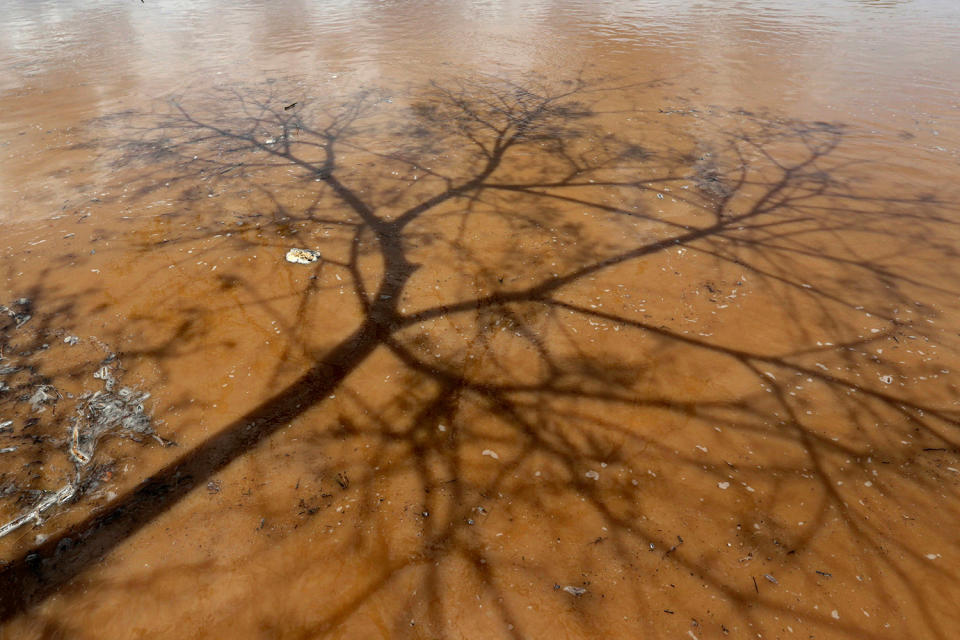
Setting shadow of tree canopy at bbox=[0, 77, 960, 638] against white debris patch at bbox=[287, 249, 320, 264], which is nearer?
shadow of tree canopy at bbox=[0, 77, 960, 638]

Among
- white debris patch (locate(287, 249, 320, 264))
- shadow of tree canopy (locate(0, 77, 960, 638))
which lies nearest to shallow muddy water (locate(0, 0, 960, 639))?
shadow of tree canopy (locate(0, 77, 960, 638))

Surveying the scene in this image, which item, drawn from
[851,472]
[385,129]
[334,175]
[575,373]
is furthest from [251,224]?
[851,472]

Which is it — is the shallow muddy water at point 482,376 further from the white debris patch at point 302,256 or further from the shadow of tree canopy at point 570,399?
the white debris patch at point 302,256

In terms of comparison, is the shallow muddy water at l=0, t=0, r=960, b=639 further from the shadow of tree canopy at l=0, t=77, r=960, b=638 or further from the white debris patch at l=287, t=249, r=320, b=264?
the white debris patch at l=287, t=249, r=320, b=264

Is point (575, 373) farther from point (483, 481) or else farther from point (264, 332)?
point (264, 332)

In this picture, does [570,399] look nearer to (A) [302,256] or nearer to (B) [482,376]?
(B) [482,376]

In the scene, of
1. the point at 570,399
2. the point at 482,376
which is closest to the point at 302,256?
the point at 482,376
